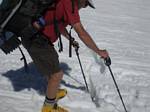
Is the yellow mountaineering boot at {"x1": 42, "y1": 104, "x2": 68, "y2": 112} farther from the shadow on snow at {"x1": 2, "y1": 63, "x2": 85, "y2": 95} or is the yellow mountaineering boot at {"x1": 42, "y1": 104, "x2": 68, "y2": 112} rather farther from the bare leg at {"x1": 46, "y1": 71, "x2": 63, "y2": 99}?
the shadow on snow at {"x1": 2, "y1": 63, "x2": 85, "y2": 95}

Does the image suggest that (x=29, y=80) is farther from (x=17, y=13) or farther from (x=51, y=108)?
(x=17, y=13)

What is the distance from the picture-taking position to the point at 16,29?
19.1 feet

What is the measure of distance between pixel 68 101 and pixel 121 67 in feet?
7.01

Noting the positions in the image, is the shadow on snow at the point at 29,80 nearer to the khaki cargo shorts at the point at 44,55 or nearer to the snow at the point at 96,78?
the snow at the point at 96,78

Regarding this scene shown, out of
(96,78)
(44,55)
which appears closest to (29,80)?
(96,78)

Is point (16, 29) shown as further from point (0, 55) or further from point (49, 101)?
point (0, 55)

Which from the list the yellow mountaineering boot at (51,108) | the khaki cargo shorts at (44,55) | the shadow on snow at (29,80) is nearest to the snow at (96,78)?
the shadow on snow at (29,80)

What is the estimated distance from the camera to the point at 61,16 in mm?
5668

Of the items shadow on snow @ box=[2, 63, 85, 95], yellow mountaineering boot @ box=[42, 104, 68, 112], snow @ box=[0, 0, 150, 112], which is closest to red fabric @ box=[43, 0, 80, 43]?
yellow mountaineering boot @ box=[42, 104, 68, 112]

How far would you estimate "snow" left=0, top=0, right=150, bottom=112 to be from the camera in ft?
21.9

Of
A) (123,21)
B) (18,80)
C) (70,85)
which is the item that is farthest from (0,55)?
(123,21)

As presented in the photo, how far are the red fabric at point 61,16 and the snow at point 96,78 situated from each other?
1267 mm

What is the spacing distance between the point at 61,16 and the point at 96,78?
242 cm

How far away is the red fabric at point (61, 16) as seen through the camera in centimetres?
543
